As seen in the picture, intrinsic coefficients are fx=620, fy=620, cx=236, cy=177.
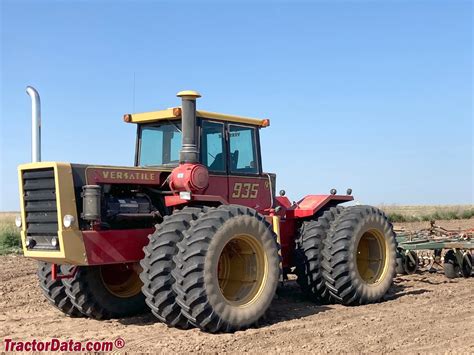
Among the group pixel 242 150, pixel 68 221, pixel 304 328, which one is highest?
pixel 242 150

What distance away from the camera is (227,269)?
830cm

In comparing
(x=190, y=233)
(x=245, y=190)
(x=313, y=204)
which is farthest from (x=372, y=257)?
(x=190, y=233)

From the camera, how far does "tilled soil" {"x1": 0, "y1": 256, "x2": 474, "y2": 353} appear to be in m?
6.78

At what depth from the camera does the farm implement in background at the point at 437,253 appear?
1162cm

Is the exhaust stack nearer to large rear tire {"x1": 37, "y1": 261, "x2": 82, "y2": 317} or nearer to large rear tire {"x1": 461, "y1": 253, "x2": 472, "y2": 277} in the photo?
large rear tire {"x1": 37, "y1": 261, "x2": 82, "y2": 317}

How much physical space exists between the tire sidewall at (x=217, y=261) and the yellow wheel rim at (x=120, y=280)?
1.86m

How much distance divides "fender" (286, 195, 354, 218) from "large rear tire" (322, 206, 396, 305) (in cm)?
38

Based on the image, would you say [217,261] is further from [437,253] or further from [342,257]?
[437,253]

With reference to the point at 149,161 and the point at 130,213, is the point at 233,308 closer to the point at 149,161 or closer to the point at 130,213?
the point at 130,213

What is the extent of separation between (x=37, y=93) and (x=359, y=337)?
4972 mm

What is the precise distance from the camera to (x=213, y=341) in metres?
6.88

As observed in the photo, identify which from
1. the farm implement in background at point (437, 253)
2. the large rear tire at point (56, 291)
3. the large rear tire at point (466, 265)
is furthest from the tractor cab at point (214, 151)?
the large rear tire at point (466, 265)

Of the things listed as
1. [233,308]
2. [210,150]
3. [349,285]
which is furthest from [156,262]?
[349,285]

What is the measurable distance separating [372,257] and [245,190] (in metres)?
2.54
